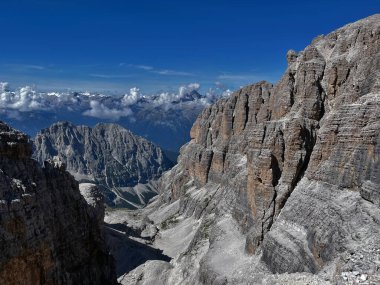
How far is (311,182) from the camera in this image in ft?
269

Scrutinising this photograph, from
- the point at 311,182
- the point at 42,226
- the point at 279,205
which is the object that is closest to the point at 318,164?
the point at 311,182

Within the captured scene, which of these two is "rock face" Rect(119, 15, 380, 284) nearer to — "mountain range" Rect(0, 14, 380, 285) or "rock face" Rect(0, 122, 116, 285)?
"mountain range" Rect(0, 14, 380, 285)

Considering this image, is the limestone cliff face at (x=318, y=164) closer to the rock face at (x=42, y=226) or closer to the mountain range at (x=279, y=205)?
the mountain range at (x=279, y=205)

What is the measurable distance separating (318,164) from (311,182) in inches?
143

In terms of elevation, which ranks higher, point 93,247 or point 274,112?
point 274,112

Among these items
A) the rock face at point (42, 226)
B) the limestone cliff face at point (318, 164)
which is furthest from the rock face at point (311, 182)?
the rock face at point (42, 226)

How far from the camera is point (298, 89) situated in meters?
110

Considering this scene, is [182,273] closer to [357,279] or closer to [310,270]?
[310,270]

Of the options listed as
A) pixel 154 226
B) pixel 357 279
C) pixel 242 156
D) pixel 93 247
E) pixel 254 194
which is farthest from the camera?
pixel 154 226

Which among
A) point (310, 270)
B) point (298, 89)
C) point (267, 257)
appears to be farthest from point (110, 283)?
point (298, 89)

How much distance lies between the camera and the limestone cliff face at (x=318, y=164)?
214ft

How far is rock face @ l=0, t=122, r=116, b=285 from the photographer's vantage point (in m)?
48.8

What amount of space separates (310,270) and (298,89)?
5368 centimetres

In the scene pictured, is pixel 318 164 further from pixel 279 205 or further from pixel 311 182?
pixel 279 205
